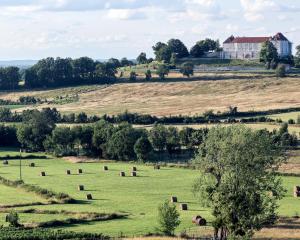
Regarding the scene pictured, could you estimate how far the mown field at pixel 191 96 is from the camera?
161 m

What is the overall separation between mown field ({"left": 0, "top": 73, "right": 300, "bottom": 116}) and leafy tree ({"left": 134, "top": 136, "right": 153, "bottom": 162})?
144ft

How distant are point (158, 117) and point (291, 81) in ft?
168

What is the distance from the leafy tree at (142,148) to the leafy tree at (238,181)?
142ft

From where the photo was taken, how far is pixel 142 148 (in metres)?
107

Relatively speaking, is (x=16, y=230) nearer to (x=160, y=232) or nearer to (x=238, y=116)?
(x=160, y=232)

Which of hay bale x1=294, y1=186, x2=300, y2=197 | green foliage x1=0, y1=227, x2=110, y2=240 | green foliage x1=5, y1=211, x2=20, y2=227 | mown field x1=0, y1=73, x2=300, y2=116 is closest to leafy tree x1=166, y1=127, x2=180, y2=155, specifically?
hay bale x1=294, y1=186, x2=300, y2=197

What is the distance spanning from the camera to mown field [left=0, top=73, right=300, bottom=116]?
529 feet

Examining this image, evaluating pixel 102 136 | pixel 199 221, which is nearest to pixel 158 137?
pixel 102 136

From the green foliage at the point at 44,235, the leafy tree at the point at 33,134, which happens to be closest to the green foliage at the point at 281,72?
the leafy tree at the point at 33,134

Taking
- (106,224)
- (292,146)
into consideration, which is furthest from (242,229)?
(292,146)

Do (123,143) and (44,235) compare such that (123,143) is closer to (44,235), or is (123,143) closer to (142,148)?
(142,148)

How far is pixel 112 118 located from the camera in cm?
14450

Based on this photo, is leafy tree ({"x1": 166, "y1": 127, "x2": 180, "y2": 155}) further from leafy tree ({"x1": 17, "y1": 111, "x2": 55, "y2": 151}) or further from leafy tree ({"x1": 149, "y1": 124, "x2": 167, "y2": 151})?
leafy tree ({"x1": 17, "y1": 111, "x2": 55, "y2": 151})

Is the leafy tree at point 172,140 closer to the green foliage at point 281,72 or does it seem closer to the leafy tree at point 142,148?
the leafy tree at point 142,148
